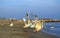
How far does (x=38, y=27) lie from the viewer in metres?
44.4

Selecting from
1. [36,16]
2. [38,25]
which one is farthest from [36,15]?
[38,25]

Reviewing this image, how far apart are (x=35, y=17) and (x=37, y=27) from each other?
118 ft

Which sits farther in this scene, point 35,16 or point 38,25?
A: point 35,16

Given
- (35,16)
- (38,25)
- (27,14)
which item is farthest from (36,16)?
(38,25)

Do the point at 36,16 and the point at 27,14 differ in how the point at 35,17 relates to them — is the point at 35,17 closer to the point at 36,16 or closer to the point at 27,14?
the point at 36,16

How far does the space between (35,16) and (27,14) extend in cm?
918

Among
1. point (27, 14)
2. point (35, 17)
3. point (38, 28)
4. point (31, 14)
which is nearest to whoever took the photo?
point (38, 28)

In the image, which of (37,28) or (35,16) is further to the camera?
(35,16)

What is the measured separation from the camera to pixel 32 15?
75.5 m

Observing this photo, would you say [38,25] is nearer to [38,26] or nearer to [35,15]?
[38,26]

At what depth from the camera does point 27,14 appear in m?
68.8

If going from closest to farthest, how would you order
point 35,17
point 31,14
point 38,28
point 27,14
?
1. point 38,28
2. point 27,14
3. point 31,14
4. point 35,17

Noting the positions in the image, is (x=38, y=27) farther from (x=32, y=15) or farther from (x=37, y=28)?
(x=32, y=15)

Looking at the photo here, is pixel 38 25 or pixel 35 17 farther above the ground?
pixel 38 25
